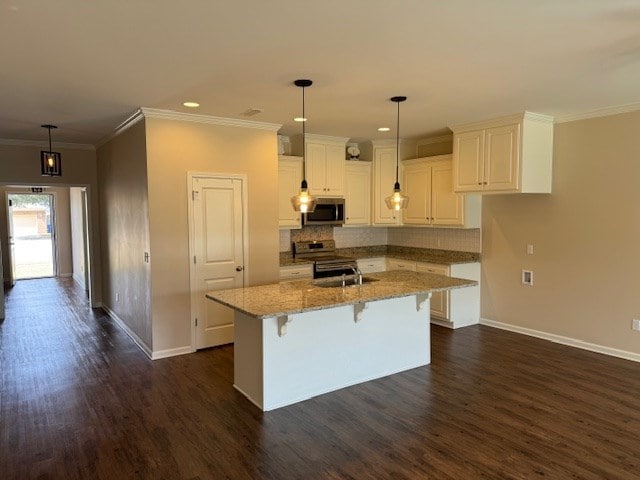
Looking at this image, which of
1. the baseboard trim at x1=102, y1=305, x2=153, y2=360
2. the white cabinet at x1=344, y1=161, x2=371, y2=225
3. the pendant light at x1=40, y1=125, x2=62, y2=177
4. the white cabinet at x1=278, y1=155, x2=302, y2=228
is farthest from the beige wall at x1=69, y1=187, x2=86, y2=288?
the white cabinet at x1=344, y1=161, x2=371, y2=225

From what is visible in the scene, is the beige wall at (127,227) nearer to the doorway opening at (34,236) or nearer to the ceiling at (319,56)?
the ceiling at (319,56)

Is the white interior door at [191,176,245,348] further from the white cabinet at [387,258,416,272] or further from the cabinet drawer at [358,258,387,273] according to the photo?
the white cabinet at [387,258,416,272]

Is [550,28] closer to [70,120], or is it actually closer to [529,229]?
[529,229]

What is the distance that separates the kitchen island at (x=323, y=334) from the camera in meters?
3.56

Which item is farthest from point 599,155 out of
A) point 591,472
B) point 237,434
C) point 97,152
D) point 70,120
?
point 97,152

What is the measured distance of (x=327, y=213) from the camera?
6.52m

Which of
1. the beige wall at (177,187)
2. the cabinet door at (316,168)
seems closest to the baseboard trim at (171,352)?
the beige wall at (177,187)

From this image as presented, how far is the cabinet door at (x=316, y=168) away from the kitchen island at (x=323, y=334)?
7.04 feet

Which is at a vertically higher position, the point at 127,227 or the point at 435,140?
the point at 435,140

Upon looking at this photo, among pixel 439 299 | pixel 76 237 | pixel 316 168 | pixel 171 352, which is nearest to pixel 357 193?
pixel 316 168

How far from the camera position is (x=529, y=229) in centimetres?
555

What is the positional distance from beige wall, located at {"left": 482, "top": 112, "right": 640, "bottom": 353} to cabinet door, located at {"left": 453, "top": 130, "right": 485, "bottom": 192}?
0.64 meters

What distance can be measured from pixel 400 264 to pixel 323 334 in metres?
3.06

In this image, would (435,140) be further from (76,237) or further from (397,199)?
(76,237)
